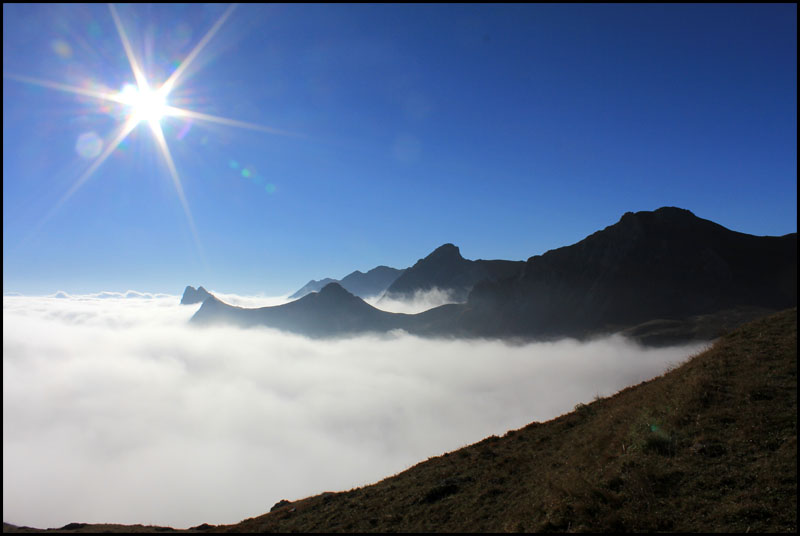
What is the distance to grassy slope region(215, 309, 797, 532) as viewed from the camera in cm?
1061

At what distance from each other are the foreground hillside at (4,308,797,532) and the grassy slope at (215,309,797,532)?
0.16ft

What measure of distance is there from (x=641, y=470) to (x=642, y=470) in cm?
3

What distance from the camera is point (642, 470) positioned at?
12.6m

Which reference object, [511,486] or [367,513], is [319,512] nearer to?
[367,513]

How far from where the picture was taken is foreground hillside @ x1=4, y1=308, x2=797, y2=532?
10.6m

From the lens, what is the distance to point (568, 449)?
19.0 m

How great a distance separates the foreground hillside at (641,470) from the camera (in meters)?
10.6

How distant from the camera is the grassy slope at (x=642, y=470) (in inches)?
418

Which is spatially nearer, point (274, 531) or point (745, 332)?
point (274, 531)

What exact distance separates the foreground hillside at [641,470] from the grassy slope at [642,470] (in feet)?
0.16

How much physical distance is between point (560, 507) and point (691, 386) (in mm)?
10591

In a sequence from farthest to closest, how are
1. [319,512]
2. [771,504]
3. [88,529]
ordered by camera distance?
[88,529], [319,512], [771,504]

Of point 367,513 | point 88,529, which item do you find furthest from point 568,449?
point 88,529

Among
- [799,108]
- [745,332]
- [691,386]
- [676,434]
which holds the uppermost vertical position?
[799,108]
